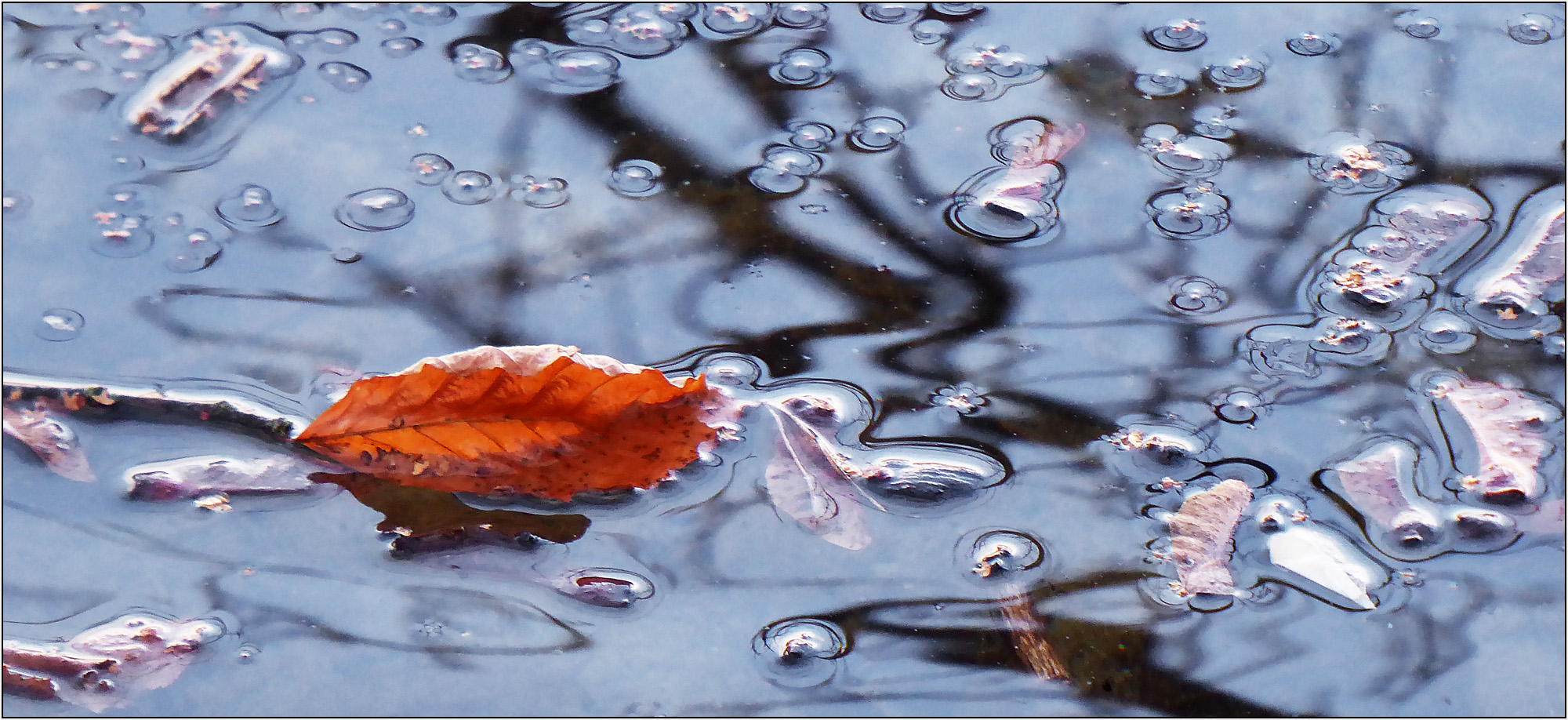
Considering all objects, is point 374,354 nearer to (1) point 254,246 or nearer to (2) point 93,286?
(1) point 254,246

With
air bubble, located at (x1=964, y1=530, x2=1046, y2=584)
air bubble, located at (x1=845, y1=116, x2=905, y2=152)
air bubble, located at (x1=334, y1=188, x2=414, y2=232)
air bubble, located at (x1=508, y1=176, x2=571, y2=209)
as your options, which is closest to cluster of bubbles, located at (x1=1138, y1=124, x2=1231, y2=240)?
air bubble, located at (x1=845, y1=116, x2=905, y2=152)

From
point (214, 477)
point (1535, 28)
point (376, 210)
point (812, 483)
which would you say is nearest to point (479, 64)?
point (376, 210)

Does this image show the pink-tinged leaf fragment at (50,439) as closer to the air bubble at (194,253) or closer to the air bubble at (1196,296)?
the air bubble at (194,253)

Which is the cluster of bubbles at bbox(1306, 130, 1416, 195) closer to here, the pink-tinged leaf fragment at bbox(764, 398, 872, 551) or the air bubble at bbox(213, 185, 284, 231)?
the pink-tinged leaf fragment at bbox(764, 398, 872, 551)

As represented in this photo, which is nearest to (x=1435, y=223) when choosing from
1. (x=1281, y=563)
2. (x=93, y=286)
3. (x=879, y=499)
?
(x=1281, y=563)

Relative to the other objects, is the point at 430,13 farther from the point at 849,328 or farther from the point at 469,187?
the point at 849,328
